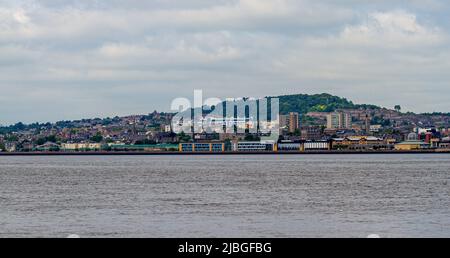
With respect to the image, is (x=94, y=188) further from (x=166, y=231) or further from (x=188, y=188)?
(x=166, y=231)

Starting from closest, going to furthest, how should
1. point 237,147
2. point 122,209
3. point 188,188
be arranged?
point 122,209
point 188,188
point 237,147

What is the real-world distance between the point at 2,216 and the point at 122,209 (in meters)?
4.77

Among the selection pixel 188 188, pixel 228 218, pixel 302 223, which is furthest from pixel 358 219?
pixel 188 188

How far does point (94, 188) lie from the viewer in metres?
48.3
